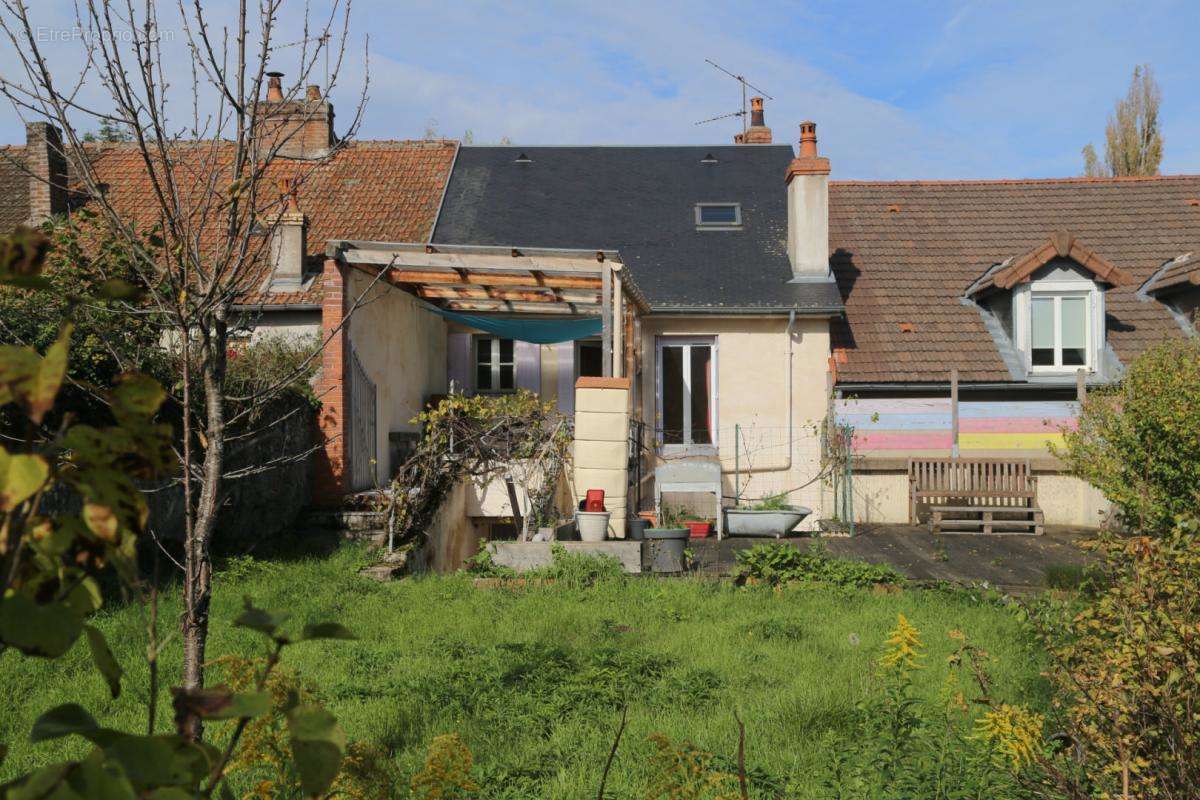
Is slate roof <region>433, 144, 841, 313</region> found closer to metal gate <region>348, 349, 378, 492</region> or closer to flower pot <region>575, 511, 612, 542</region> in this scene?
metal gate <region>348, 349, 378, 492</region>

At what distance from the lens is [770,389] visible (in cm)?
1633

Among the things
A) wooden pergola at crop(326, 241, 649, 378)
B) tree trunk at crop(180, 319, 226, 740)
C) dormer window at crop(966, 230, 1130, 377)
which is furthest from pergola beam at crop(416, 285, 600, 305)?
tree trunk at crop(180, 319, 226, 740)

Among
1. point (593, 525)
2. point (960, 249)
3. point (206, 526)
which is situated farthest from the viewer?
point (960, 249)

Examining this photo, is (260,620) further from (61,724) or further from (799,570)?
(799,570)

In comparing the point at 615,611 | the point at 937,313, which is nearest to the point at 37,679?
the point at 615,611

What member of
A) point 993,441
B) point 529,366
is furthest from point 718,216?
point 993,441

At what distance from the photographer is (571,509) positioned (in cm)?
1411

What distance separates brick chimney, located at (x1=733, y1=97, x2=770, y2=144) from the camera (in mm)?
21828

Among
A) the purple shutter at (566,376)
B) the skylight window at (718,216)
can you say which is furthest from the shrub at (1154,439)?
the skylight window at (718,216)

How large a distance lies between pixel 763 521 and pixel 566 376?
445 cm

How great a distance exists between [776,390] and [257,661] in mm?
13669

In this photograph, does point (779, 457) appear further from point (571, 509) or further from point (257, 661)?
point (257, 661)

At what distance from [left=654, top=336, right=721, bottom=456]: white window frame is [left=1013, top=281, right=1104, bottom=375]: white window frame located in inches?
196

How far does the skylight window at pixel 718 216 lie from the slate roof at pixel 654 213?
0.45 feet
